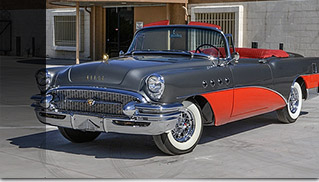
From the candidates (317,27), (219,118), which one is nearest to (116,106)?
(219,118)

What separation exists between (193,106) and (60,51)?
25184mm

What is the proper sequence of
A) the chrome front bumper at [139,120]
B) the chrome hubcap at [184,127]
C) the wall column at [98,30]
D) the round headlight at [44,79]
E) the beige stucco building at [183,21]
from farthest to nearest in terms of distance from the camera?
the wall column at [98,30] < the beige stucco building at [183,21] < the round headlight at [44,79] < the chrome hubcap at [184,127] < the chrome front bumper at [139,120]

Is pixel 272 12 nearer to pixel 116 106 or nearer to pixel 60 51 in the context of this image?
pixel 60 51

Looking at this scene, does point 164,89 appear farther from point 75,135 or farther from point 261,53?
point 261,53

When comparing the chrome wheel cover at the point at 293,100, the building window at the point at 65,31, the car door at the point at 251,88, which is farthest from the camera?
the building window at the point at 65,31

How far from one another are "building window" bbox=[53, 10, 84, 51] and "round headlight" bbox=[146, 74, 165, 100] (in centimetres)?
2382

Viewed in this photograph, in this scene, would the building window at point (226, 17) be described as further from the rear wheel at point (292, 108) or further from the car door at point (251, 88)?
the car door at point (251, 88)

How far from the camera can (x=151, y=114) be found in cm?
598

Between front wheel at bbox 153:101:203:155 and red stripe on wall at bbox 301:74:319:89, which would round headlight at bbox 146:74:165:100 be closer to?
front wheel at bbox 153:101:203:155

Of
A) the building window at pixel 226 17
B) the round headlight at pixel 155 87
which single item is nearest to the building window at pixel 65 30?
the building window at pixel 226 17

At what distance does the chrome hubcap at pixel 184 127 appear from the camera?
6457 mm

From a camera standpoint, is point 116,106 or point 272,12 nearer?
point 116,106

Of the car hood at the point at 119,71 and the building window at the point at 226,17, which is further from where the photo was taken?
the building window at the point at 226,17

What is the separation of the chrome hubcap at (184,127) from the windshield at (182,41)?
120 cm
